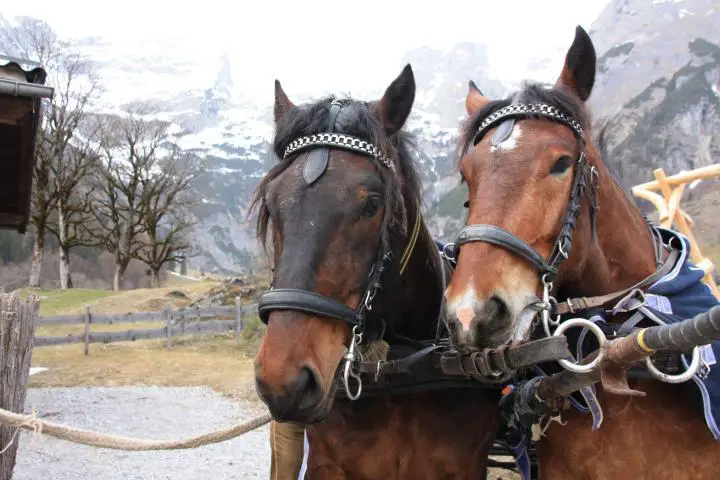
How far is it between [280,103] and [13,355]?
104 inches

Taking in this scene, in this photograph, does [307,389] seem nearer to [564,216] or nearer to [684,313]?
[564,216]

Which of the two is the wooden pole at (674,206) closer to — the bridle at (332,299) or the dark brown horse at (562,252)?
the dark brown horse at (562,252)

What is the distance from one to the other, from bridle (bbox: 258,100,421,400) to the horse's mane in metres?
0.04

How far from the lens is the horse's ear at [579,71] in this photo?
254cm

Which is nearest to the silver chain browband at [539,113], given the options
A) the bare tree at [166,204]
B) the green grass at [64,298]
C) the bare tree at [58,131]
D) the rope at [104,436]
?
the rope at [104,436]

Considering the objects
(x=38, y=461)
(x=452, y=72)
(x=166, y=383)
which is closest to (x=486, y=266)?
(x=38, y=461)

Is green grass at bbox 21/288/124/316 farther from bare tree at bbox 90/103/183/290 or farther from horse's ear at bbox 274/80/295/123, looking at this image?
horse's ear at bbox 274/80/295/123

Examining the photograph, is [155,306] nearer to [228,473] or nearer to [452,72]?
[228,473]

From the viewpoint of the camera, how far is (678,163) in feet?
192

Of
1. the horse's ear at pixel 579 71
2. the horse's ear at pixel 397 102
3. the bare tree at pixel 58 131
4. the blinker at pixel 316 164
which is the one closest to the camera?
the blinker at pixel 316 164

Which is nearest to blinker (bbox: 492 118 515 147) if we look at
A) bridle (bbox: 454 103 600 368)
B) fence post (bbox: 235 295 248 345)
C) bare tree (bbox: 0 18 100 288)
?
bridle (bbox: 454 103 600 368)

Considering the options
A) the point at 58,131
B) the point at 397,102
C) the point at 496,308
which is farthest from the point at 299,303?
the point at 58,131

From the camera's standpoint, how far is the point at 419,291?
10.2ft

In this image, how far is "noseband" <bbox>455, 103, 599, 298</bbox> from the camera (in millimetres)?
2043
